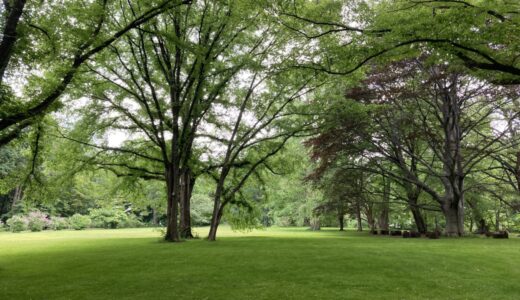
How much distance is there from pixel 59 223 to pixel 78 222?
2295 mm

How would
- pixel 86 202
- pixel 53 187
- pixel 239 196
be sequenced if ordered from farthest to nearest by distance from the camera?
pixel 86 202
pixel 239 196
pixel 53 187

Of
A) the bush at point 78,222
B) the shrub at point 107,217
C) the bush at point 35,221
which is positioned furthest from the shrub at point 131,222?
the bush at point 35,221

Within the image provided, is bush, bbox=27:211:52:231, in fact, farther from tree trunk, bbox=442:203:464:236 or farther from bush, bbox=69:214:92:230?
tree trunk, bbox=442:203:464:236

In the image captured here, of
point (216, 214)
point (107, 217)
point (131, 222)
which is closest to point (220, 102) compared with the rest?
point (216, 214)

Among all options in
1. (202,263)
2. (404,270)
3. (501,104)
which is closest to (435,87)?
(501,104)

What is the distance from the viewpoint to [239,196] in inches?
912

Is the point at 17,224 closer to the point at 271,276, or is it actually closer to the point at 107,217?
the point at 107,217

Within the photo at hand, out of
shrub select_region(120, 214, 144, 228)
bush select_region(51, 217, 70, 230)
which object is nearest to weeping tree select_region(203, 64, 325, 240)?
bush select_region(51, 217, 70, 230)

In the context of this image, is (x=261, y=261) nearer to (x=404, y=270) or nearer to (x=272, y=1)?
(x=404, y=270)

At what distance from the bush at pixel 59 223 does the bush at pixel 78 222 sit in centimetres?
54

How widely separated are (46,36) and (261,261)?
8680 millimetres

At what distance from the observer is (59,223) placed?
42594 mm

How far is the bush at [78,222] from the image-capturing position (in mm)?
43969

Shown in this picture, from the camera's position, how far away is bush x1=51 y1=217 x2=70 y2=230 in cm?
4211
